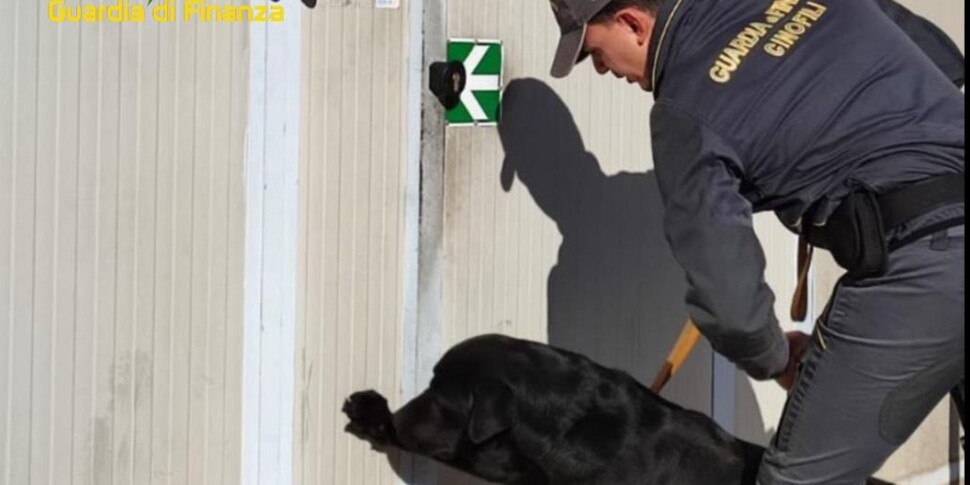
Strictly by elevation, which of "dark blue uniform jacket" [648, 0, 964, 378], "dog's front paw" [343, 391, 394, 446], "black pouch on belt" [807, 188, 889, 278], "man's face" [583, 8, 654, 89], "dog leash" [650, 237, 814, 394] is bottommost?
"dog's front paw" [343, 391, 394, 446]

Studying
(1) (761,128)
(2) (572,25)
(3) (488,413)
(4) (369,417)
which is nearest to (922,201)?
(1) (761,128)

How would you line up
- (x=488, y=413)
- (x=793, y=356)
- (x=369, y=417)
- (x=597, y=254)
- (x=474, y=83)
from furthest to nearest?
(x=597, y=254) < (x=474, y=83) < (x=369, y=417) < (x=488, y=413) < (x=793, y=356)

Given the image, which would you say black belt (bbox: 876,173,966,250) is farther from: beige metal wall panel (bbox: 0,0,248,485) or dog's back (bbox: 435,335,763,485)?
beige metal wall panel (bbox: 0,0,248,485)

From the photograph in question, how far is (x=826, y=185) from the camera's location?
11.4ft

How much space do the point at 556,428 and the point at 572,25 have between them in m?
1.12

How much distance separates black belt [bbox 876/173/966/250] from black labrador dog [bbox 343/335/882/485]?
1.01 m

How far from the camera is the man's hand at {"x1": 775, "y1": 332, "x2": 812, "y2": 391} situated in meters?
3.84

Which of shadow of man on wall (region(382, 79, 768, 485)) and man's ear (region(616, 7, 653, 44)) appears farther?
shadow of man on wall (region(382, 79, 768, 485))

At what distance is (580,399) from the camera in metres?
4.29

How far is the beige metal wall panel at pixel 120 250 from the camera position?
358cm

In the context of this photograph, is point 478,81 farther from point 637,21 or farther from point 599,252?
point 637,21

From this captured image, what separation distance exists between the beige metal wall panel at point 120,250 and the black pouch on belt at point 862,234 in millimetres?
1454

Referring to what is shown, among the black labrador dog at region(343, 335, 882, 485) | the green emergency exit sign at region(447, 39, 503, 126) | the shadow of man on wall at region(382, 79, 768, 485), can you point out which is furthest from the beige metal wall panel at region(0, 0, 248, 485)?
the shadow of man on wall at region(382, 79, 768, 485)

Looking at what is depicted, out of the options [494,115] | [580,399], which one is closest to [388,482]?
[580,399]
